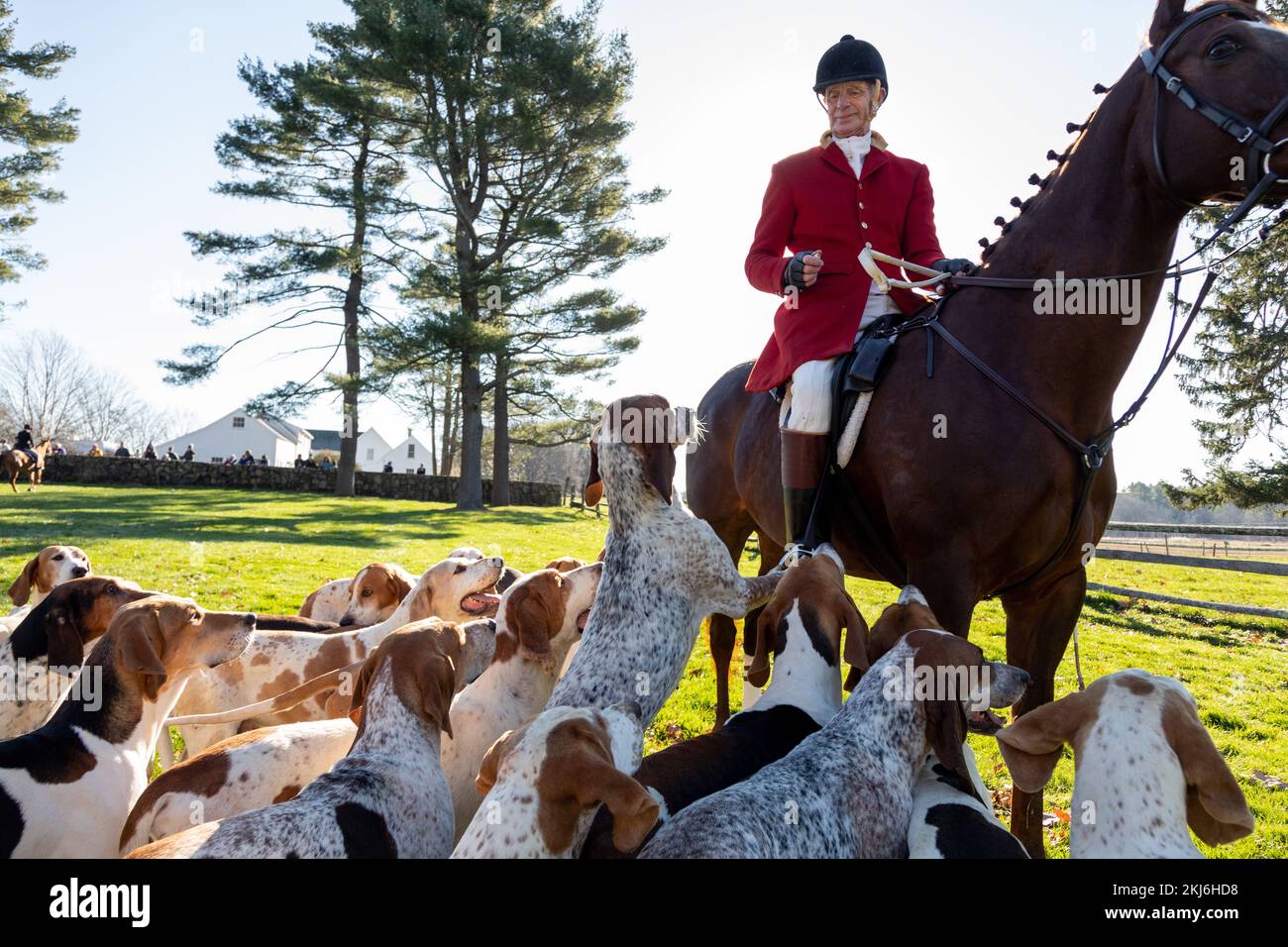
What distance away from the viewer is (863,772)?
328cm

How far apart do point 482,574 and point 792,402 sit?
2.43 meters

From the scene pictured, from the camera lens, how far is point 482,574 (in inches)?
231

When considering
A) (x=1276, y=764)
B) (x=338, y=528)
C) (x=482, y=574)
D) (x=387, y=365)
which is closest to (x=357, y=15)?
(x=387, y=365)

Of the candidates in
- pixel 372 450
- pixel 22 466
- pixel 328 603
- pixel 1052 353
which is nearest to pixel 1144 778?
pixel 1052 353

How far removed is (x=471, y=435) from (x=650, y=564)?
27614 millimetres

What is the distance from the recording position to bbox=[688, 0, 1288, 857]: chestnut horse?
378 cm

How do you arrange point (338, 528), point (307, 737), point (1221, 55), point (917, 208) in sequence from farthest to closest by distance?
point (338, 528), point (917, 208), point (307, 737), point (1221, 55)

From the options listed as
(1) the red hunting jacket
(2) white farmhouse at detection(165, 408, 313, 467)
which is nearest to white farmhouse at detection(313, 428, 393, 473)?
(2) white farmhouse at detection(165, 408, 313, 467)

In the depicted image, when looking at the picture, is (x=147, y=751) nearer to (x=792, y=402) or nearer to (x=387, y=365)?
(x=792, y=402)

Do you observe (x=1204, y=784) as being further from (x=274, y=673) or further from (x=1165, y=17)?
(x=274, y=673)

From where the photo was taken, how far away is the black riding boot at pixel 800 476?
4.71 m

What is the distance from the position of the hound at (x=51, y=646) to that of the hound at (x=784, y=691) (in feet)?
9.87

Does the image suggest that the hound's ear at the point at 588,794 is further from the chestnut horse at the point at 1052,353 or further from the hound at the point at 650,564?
the chestnut horse at the point at 1052,353

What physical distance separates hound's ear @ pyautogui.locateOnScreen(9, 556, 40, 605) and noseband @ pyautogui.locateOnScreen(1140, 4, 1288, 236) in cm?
728
